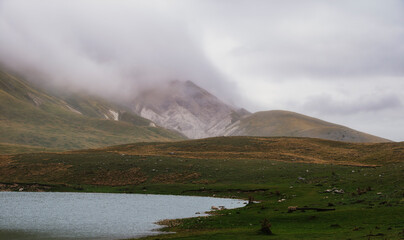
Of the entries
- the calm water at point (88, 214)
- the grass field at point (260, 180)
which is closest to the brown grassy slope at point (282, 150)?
the grass field at point (260, 180)

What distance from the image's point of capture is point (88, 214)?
58.2 m

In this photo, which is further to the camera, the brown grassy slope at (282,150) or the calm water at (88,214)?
the brown grassy slope at (282,150)

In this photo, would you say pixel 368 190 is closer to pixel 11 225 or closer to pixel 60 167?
pixel 11 225

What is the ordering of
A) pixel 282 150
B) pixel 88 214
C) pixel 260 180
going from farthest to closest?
pixel 282 150
pixel 260 180
pixel 88 214

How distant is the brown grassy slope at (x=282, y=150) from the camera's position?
12369cm

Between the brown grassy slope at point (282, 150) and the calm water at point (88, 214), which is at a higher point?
the brown grassy slope at point (282, 150)

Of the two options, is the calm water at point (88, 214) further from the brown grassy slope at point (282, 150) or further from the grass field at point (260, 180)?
the brown grassy slope at point (282, 150)

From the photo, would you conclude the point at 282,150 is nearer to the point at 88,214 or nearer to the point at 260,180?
the point at 260,180

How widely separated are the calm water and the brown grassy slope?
2331 inches

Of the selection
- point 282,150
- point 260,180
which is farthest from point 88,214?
point 282,150

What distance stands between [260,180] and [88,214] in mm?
47300

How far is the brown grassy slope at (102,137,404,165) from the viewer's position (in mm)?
123688

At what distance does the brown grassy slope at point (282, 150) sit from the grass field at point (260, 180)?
37 centimetres

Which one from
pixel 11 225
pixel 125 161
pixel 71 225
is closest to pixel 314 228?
pixel 71 225
